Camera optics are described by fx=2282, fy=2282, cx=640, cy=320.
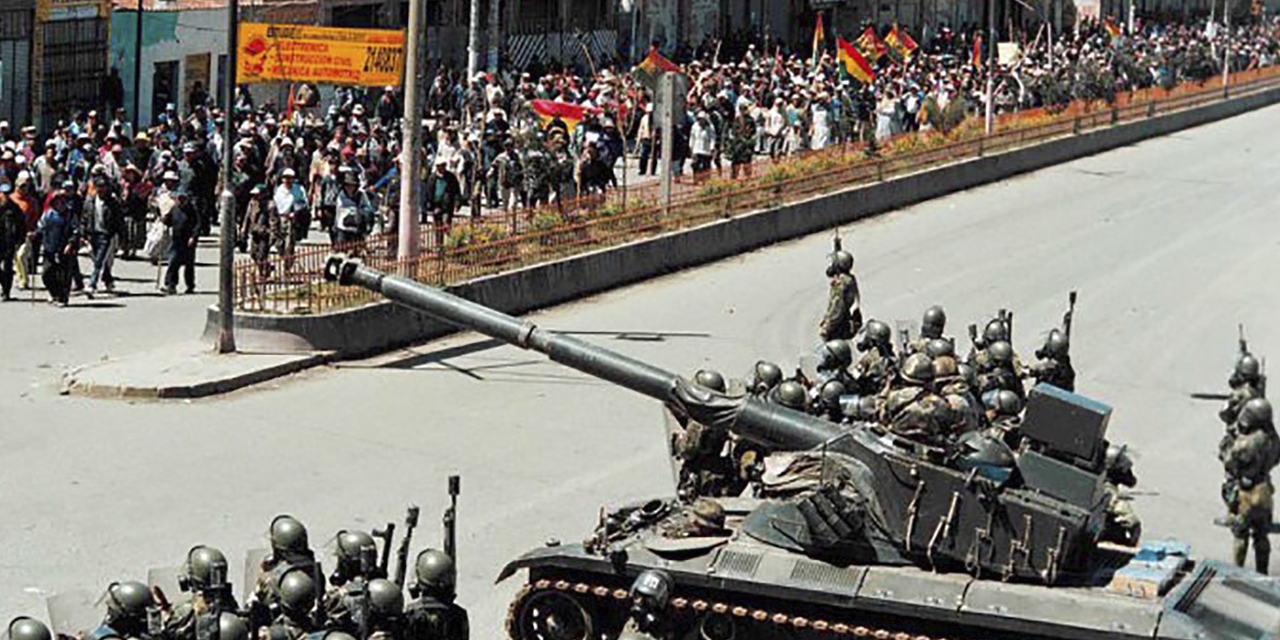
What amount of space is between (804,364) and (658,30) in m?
33.6

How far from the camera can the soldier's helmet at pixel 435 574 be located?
1215 cm

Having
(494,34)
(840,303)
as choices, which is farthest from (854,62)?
(840,303)

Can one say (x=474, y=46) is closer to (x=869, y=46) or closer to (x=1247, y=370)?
(x=869, y=46)

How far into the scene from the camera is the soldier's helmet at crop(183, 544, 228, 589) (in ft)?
38.4

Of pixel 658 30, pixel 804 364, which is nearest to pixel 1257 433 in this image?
pixel 804 364

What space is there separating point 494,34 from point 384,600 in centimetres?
3320

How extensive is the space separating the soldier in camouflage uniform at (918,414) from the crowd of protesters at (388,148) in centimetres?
1007

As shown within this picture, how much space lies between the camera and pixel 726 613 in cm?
1392

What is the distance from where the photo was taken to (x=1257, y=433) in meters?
16.6

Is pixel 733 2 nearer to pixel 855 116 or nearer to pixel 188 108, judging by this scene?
pixel 855 116

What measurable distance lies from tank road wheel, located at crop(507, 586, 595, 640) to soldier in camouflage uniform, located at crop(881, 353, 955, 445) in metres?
2.27

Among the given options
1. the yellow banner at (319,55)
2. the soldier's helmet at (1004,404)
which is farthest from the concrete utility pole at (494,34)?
the soldier's helmet at (1004,404)

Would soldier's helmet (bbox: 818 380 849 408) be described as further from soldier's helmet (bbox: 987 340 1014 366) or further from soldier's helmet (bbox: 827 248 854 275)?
soldier's helmet (bbox: 827 248 854 275)

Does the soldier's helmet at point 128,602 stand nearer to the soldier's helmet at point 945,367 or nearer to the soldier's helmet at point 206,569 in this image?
the soldier's helmet at point 206,569
